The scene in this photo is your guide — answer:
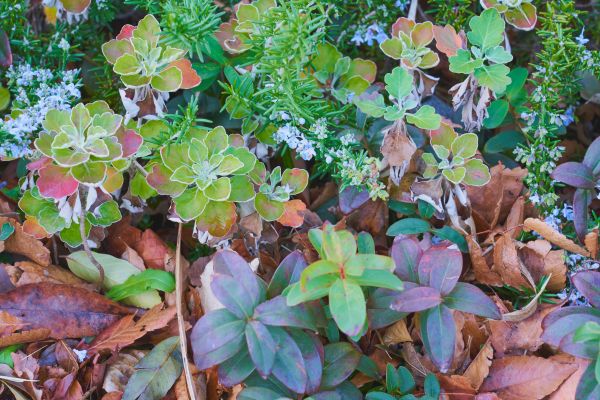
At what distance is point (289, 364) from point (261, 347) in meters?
0.06

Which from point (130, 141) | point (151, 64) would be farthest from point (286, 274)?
point (151, 64)

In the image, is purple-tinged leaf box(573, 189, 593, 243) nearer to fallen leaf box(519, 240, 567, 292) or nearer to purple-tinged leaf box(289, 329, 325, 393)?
fallen leaf box(519, 240, 567, 292)

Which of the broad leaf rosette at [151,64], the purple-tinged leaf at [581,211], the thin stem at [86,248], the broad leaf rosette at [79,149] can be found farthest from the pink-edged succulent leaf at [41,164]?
the purple-tinged leaf at [581,211]

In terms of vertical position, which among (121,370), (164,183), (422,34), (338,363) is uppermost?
(422,34)

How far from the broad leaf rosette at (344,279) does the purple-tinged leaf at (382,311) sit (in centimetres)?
9

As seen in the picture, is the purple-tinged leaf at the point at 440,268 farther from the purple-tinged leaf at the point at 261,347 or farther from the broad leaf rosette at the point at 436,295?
the purple-tinged leaf at the point at 261,347

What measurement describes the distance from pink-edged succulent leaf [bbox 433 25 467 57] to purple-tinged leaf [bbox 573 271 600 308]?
1.79 feet

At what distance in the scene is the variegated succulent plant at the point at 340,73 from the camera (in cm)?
159

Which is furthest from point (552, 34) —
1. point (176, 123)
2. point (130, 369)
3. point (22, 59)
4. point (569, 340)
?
point (22, 59)

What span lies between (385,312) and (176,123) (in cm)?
59

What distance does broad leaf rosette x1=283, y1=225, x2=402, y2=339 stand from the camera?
1.11 meters

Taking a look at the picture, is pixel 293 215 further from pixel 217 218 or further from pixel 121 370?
pixel 121 370

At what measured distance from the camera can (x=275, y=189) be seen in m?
1.47

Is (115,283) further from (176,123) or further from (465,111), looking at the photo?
(465,111)
